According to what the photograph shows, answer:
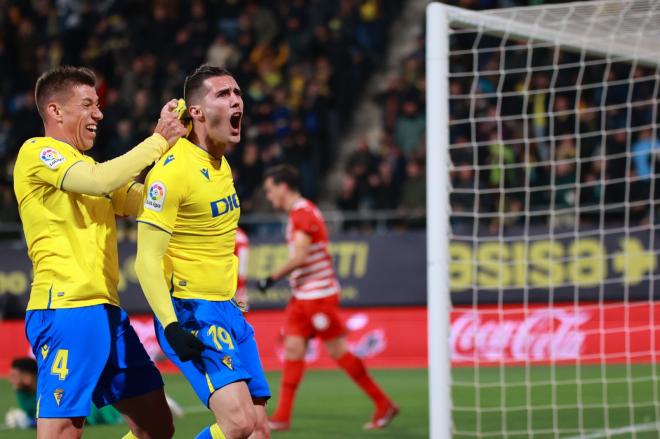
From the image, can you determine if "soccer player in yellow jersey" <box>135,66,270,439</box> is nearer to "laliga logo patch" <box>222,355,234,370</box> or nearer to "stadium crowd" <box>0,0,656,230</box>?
"laliga logo patch" <box>222,355,234,370</box>

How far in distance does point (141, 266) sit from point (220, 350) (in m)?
0.52

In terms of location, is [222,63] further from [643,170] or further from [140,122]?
[643,170]

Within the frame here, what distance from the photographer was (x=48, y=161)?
16.3 feet

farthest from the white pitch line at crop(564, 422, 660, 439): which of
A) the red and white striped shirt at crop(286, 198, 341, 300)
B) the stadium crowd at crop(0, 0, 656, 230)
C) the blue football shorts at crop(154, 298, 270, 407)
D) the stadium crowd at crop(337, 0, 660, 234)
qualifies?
the stadium crowd at crop(0, 0, 656, 230)

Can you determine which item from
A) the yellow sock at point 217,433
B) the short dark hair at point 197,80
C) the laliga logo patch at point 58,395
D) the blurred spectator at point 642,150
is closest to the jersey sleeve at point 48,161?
the short dark hair at point 197,80

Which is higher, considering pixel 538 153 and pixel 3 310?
pixel 538 153

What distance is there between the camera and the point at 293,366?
9.17m

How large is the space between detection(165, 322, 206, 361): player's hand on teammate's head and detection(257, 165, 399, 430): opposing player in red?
4.26m

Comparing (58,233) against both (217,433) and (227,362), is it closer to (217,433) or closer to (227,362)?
(227,362)

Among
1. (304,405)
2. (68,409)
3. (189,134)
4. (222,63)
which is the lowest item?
(304,405)

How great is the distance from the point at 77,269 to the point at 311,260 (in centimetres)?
462

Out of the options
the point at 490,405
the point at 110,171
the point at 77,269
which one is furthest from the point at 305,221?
the point at 110,171

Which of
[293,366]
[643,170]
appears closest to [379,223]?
[643,170]

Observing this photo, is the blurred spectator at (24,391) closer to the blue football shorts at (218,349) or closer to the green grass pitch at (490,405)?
the green grass pitch at (490,405)
